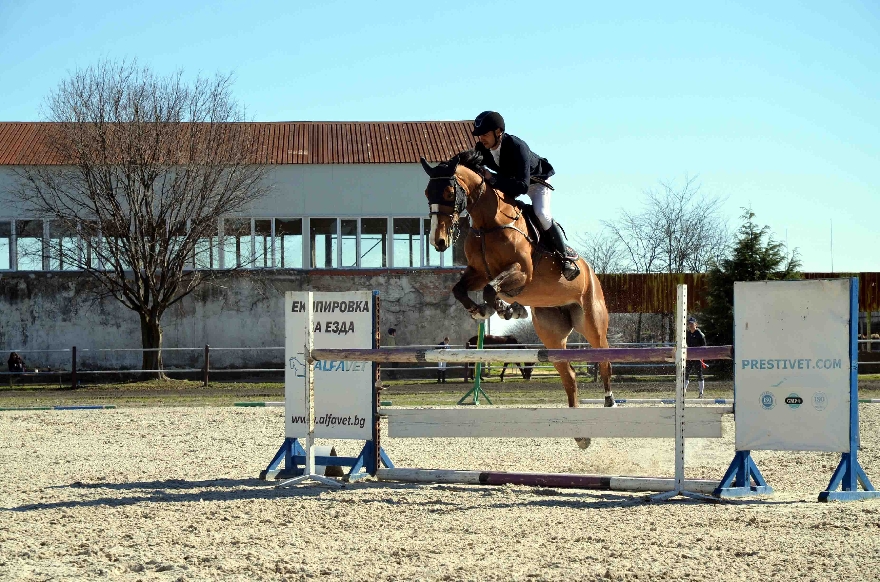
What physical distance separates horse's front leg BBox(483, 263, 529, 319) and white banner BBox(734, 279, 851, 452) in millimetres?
1804

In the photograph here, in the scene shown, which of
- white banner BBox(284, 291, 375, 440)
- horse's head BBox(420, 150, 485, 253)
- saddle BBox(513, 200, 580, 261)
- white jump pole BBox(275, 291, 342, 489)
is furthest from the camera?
saddle BBox(513, 200, 580, 261)

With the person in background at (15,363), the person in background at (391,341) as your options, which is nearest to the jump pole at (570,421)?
the person in background at (391,341)

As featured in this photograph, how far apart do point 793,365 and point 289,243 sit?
22612mm

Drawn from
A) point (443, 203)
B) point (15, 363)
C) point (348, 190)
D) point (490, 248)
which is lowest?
point (15, 363)

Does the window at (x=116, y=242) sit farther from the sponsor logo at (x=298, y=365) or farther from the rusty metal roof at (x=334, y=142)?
the sponsor logo at (x=298, y=365)

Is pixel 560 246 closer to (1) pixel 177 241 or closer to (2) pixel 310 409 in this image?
(2) pixel 310 409

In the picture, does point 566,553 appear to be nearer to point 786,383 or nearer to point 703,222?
point 786,383

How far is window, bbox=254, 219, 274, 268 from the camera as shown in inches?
1076

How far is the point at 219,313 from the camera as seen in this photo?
27.4 metres

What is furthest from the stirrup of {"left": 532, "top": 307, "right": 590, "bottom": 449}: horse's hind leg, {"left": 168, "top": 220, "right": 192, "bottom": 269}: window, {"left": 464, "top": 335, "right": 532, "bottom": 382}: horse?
{"left": 168, "top": 220, "right": 192, "bottom": 269}: window

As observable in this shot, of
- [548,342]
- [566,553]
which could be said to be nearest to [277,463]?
[548,342]

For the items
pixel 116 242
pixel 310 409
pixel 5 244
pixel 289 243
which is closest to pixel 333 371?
pixel 310 409

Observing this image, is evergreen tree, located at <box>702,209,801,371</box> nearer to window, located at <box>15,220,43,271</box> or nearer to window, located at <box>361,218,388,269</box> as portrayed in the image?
window, located at <box>361,218,388,269</box>

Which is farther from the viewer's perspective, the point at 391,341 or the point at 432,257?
the point at 432,257
